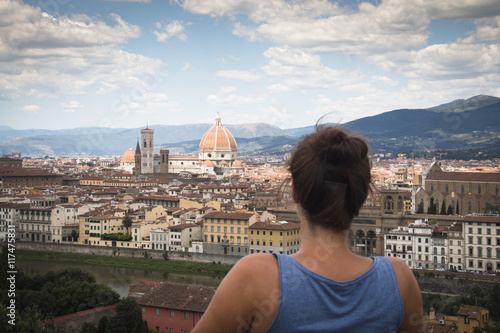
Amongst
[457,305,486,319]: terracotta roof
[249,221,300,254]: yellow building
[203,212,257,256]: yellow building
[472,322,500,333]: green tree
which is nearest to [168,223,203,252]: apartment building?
[203,212,257,256]: yellow building

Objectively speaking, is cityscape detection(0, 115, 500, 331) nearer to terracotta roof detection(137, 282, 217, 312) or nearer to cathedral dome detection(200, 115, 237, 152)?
terracotta roof detection(137, 282, 217, 312)

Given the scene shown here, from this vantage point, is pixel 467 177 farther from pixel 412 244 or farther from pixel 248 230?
pixel 248 230

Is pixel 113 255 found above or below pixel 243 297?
below

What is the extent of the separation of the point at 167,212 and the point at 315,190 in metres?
29.7

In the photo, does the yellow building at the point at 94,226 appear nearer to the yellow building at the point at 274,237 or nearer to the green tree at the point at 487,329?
the yellow building at the point at 274,237

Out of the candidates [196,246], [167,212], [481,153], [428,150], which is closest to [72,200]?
[167,212]

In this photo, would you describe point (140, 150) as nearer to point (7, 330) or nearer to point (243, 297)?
point (7, 330)

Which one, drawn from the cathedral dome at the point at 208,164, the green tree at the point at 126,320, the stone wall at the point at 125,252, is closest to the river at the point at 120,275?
the stone wall at the point at 125,252

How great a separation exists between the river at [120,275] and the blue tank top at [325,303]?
19238mm

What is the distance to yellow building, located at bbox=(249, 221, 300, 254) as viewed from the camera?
24.3 meters

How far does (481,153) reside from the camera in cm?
8081

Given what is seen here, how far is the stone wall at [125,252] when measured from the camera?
83.4 feet

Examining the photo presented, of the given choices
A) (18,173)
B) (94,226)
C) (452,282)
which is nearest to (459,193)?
(452,282)

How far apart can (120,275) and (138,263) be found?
2404 mm
